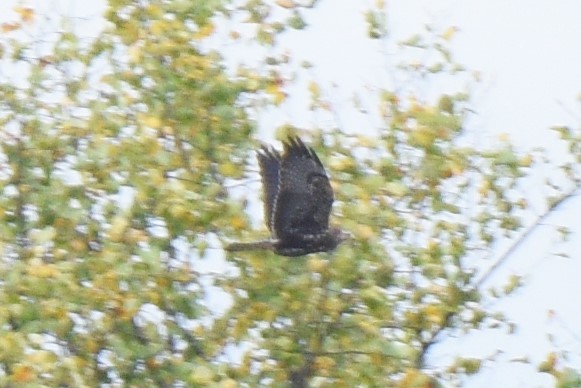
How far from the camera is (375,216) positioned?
A: 383 inches

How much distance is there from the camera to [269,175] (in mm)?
10617

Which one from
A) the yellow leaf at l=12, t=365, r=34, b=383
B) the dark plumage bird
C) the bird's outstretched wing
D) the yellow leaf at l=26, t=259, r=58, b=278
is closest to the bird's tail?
the dark plumage bird

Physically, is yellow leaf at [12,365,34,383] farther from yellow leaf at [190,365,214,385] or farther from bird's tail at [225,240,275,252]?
bird's tail at [225,240,275,252]

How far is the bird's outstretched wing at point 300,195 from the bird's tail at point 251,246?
0.75ft

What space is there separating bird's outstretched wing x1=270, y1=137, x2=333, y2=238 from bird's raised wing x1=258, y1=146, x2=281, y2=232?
0.13 feet

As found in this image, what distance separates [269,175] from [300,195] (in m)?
0.28

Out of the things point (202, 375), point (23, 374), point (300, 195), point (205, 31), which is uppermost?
point (205, 31)

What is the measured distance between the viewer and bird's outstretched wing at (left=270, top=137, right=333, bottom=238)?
10148 mm

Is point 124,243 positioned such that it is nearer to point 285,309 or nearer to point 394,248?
point 285,309

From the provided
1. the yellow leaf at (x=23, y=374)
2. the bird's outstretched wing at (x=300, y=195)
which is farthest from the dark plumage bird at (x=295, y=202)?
the yellow leaf at (x=23, y=374)

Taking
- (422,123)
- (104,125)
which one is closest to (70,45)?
(104,125)

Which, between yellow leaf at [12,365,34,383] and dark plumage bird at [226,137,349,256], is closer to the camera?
yellow leaf at [12,365,34,383]

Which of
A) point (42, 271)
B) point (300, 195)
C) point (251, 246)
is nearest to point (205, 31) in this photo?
point (300, 195)

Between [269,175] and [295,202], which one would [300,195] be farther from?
[269,175]
